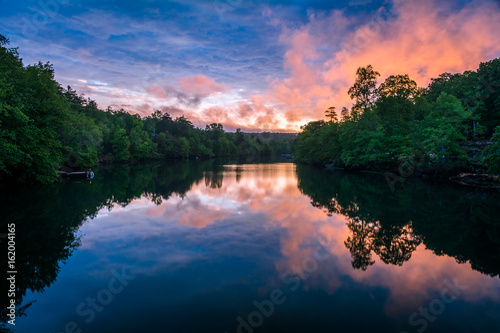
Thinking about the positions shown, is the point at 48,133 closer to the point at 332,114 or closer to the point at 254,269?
the point at 254,269

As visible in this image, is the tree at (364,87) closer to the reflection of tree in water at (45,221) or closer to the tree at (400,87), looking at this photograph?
the tree at (400,87)

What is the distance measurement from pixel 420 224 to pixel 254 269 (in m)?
9.25

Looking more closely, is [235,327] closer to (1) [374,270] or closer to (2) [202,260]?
(2) [202,260]

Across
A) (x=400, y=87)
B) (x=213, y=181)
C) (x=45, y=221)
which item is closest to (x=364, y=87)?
(x=400, y=87)

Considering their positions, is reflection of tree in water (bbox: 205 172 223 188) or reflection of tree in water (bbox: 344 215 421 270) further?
reflection of tree in water (bbox: 205 172 223 188)

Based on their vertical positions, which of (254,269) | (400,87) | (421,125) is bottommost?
(254,269)

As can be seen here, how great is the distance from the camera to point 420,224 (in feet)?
39.6

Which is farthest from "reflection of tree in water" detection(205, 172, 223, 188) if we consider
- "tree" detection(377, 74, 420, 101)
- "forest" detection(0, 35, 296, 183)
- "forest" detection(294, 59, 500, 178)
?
"tree" detection(377, 74, 420, 101)

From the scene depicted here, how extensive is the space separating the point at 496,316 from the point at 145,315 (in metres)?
7.38

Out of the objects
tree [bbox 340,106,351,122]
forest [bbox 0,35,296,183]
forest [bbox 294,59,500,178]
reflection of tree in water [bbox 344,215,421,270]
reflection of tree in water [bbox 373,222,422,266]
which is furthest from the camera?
tree [bbox 340,106,351,122]

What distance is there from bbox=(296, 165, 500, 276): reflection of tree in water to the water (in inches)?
3.3

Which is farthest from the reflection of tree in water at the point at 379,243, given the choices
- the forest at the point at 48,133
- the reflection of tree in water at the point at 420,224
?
the forest at the point at 48,133

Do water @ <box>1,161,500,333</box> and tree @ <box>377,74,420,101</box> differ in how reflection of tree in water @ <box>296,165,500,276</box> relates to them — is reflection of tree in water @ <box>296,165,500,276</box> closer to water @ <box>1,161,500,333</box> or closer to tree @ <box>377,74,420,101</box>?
water @ <box>1,161,500,333</box>

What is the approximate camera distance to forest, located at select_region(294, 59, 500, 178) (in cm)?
2769
